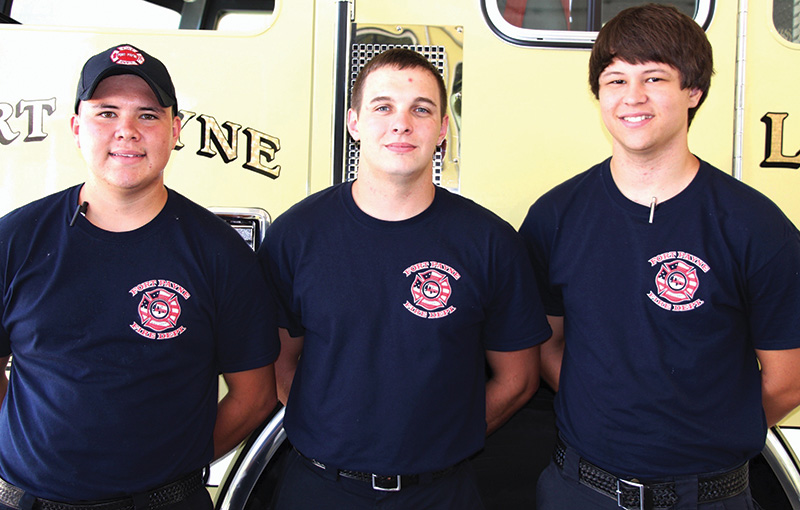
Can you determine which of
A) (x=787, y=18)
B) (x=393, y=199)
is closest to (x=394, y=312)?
(x=393, y=199)

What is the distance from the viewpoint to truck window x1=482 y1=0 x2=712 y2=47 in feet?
7.40

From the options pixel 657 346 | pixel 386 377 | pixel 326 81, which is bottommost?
pixel 386 377

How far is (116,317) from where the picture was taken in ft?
5.24

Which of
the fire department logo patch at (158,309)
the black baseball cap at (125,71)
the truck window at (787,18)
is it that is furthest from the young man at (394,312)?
the truck window at (787,18)

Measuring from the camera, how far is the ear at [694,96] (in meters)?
1.78

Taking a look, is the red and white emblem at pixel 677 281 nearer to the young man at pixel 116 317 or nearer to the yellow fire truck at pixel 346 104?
the yellow fire truck at pixel 346 104

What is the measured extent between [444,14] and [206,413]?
1.50m

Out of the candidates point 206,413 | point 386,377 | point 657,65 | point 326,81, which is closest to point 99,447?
point 206,413

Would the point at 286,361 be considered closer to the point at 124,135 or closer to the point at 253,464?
the point at 253,464

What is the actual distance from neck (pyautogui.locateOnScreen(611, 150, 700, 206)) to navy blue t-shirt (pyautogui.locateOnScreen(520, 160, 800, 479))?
27 mm

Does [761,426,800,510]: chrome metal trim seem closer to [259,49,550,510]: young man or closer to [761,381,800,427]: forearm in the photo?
[761,381,800,427]: forearm

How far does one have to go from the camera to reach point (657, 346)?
1695 mm

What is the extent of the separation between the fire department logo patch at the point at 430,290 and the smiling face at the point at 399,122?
249 millimetres

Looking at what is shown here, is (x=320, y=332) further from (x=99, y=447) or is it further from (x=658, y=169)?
(x=658, y=169)
